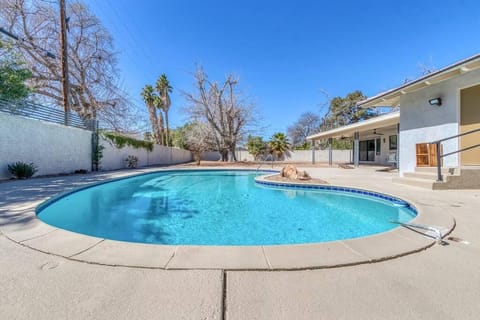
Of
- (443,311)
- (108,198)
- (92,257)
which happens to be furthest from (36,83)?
(443,311)

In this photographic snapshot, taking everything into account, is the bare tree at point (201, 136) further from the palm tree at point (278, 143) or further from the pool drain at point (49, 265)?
the pool drain at point (49, 265)

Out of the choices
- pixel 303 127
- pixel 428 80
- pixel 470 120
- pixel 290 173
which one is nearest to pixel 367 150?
pixel 290 173

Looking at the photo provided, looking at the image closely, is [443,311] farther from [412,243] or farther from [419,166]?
[419,166]

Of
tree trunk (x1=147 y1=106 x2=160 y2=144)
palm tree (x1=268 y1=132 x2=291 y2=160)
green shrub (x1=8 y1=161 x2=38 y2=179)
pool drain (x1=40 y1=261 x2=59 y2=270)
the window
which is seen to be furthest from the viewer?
palm tree (x1=268 y1=132 x2=291 y2=160)

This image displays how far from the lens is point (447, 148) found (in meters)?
5.93

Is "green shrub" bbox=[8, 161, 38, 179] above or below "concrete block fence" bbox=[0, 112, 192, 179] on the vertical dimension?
below

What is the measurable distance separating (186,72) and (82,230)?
62.4 feet

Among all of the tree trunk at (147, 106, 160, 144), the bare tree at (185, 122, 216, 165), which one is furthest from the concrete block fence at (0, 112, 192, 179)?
the tree trunk at (147, 106, 160, 144)

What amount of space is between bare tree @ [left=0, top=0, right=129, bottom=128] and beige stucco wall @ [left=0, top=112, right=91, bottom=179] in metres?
3.79

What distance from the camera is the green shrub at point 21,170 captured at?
7.37 m

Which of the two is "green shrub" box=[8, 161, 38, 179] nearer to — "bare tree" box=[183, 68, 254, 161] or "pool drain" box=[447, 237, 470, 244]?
"pool drain" box=[447, 237, 470, 244]

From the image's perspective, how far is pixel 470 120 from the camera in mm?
5711

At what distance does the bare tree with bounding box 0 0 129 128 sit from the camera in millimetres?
12359

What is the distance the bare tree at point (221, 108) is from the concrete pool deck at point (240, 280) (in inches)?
742
